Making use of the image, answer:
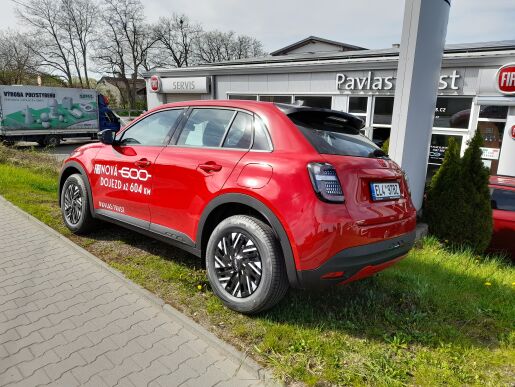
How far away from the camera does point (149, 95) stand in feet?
62.3

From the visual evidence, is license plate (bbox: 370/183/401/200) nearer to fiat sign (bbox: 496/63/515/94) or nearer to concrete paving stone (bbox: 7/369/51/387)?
concrete paving stone (bbox: 7/369/51/387)

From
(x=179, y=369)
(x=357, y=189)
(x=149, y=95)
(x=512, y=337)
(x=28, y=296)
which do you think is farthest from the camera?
(x=149, y=95)

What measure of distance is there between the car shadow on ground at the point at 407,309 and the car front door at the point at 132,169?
0.77 meters

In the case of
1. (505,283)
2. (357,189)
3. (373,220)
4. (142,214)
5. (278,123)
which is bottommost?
(505,283)

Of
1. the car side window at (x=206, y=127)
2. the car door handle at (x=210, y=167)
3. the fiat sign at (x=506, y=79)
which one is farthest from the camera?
the fiat sign at (x=506, y=79)

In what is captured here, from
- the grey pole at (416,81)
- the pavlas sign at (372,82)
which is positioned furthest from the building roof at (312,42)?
the grey pole at (416,81)

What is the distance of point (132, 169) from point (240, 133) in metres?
Result: 1.36

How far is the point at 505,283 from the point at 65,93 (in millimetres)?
21266

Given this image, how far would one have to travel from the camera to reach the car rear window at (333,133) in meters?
2.74

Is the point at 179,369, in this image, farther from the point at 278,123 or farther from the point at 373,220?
the point at 278,123

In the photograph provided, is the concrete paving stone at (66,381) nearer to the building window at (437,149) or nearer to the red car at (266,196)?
the red car at (266,196)

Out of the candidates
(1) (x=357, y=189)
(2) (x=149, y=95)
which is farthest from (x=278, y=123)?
(2) (x=149, y=95)

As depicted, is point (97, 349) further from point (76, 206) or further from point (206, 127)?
point (76, 206)

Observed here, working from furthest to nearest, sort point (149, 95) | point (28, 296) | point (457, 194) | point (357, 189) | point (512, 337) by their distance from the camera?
point (149, 95) < point (457, 194) < point (28, 296) < point (512, 337) < point (357, 189)
